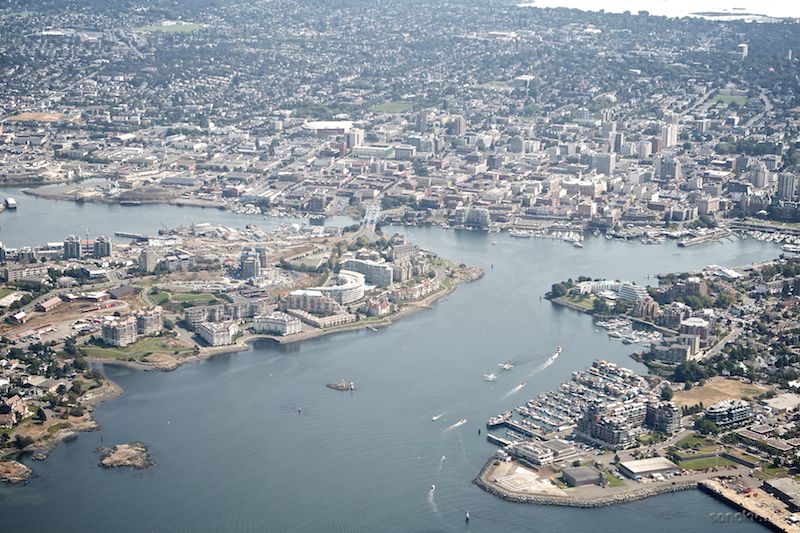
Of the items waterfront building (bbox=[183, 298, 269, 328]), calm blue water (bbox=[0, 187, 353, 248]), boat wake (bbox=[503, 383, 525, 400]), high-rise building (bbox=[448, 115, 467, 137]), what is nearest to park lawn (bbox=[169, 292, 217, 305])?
waterfront building (bbox=[183, 298, 269, 328])

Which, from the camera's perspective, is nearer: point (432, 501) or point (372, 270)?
point (432, 501)

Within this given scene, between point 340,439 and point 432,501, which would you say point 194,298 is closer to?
point 340,439

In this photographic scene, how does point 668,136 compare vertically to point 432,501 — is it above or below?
above

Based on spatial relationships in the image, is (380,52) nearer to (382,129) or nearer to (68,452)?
(382,129)

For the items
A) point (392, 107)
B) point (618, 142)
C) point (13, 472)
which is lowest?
point (13, 472)

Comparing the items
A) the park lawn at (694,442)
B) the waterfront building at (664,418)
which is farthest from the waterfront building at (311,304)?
the park lawn at (694,442)

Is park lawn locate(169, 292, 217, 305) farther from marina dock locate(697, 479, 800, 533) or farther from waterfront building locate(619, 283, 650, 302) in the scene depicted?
marina dock locate(697, 479, 800, 533)

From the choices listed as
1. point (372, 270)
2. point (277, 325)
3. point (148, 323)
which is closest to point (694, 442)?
point (277, 325)
